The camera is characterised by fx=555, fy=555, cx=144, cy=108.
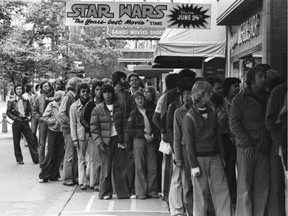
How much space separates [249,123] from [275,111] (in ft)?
1.67

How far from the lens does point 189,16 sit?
1176 cm

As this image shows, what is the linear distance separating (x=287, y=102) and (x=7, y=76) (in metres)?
18.2

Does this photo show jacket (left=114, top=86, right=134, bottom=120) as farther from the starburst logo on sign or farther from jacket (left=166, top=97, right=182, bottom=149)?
the starburst logo on sign

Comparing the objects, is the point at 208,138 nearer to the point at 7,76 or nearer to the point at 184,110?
the point at 184,110

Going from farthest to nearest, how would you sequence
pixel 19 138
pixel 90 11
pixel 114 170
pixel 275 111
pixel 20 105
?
pixel 20 105 < pixel 19 138 < pixel 90 11 < pixel 114 170 < pixel 275 111

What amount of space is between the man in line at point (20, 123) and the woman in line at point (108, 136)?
4.79m

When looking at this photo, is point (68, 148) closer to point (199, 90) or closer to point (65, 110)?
point (65, 110)

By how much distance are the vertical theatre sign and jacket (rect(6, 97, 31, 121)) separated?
310 cm

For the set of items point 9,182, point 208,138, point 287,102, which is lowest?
point 9,182

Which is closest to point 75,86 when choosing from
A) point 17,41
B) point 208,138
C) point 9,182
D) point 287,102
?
point 9,182

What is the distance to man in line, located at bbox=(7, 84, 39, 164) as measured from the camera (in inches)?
525

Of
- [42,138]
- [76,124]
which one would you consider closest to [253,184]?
[76,124]

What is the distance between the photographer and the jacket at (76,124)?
9.88m

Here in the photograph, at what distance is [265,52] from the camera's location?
33.1ft
